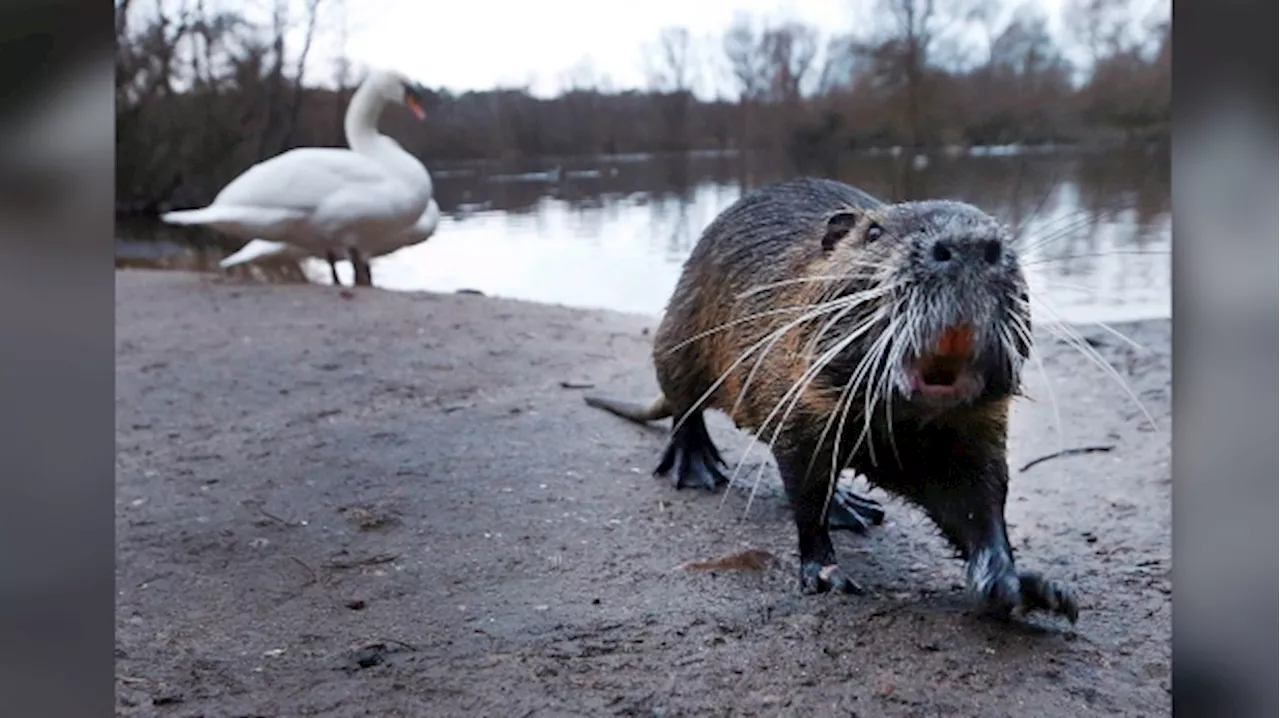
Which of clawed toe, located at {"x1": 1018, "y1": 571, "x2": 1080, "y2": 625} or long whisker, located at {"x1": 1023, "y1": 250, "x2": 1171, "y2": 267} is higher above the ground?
long whisker, located at {"x1": 1023, "y1": 250, "x2": 1171, "y2": 267}

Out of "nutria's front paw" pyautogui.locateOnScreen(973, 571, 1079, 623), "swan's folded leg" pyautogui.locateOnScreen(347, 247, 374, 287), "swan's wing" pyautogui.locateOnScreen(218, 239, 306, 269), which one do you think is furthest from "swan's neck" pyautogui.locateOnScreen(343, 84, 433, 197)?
"nutria's front paw" pyautogui.locateOnScreen(973, 571, 1079, 623)

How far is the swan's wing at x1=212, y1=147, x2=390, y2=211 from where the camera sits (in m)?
1.84

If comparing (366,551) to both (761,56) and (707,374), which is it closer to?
(707,374)

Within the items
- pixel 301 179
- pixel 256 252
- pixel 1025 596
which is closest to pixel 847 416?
pixel 1025 596

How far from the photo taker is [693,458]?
6.17 ft

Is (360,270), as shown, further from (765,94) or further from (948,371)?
(948,371)

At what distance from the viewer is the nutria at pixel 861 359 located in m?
1.16

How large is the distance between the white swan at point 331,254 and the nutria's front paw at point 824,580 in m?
0.93

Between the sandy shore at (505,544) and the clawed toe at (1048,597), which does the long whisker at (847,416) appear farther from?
the clawed toe at (1048,597)

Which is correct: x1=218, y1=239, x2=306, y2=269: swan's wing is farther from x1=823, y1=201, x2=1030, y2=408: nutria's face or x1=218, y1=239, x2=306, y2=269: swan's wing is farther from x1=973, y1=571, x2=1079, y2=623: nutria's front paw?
x1=973, y1=571, x2=1079, y2=623: nutria's front paw
